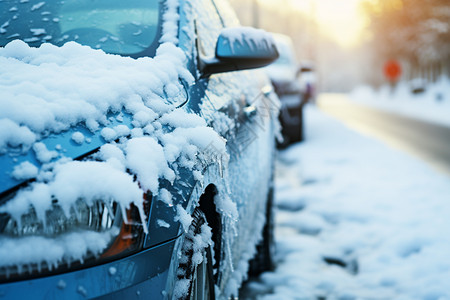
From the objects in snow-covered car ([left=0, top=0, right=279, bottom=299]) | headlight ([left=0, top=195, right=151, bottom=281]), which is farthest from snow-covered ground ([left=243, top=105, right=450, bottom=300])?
headlight ([left=0, top=195, right=151, bottom=281])

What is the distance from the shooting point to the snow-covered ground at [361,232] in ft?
11.5

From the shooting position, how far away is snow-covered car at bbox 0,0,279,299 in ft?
4.61

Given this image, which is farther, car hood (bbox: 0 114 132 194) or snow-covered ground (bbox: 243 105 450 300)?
snow-covered ground (bbox: 243 105 450 300)

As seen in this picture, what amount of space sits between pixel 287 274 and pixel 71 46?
2338 millimetres

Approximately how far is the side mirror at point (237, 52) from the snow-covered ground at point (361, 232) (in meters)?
1.55

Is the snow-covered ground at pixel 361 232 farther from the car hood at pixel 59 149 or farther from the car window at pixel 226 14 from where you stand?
the car hood at pixel 59 149

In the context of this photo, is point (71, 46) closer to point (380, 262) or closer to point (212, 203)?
point (212, 203)

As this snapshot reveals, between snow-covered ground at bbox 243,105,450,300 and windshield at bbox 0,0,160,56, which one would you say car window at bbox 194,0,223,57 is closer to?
windshield at bbox 0,0,160,56

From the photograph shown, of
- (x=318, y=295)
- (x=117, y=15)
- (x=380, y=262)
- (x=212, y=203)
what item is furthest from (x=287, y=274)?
(x=117, y=15)

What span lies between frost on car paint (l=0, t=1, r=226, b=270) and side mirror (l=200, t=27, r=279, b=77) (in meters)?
0.31

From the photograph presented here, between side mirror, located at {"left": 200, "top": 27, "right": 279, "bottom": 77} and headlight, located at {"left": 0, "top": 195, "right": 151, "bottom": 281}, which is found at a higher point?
side mirror, located at {"left": 200, "top": 27, "right": 279, "bottom": 77}

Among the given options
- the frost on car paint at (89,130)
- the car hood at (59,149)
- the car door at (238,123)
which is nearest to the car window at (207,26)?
the car door at (238,123)

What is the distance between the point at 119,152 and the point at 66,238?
0.30m

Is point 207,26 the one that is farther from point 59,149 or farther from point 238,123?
point 59,149
